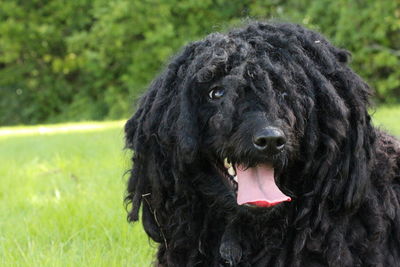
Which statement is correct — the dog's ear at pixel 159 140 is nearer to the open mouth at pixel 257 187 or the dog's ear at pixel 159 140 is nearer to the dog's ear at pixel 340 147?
the open mouth at pixel 257 187

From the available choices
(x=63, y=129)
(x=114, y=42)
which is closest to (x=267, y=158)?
(x=63, y=129)

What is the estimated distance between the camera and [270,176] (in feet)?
8.75

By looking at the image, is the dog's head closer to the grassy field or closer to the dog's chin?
the dog's chin

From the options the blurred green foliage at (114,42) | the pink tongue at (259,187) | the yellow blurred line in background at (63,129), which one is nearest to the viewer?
the pink tongue at (259,187)

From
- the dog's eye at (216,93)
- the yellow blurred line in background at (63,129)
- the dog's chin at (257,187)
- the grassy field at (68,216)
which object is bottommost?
the yellow blurred line in background at (63,129)

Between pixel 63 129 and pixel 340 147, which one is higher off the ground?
pixel 340 147

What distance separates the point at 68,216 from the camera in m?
4.50

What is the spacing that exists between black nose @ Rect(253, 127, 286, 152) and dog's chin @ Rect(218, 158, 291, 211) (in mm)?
130

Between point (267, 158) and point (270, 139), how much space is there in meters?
0.12

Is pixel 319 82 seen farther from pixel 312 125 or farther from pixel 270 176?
pixel 270 176

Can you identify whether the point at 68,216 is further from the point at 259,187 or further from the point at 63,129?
the point at 63,129

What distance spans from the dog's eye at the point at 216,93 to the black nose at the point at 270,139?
0.33 metres

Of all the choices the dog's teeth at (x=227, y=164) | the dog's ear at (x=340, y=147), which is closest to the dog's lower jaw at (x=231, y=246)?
the dog's teeth at (x=227, y=164)

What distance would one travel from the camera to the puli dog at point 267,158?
2.63 metres
